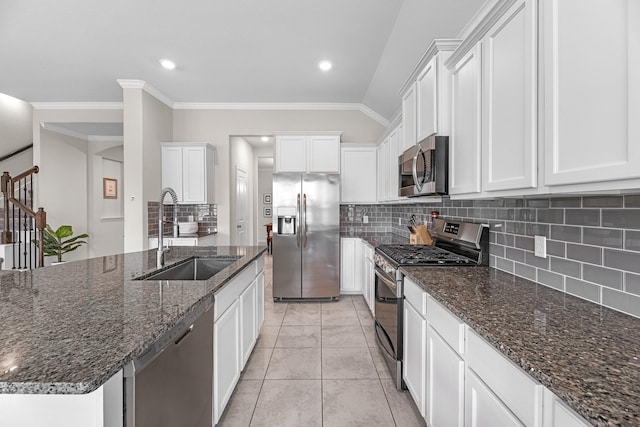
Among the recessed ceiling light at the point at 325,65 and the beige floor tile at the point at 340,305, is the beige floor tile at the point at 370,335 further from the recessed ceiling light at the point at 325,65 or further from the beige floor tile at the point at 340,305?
the recessed ceiling light at the point at 325,65

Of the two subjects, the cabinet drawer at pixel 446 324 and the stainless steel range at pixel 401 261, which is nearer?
the cabinet drawer at pixel 446 324

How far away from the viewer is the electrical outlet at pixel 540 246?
5.36ft

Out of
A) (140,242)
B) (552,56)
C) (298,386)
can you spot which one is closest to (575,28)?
(552,56)

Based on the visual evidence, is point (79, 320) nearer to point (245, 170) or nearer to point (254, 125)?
point (254, 125)

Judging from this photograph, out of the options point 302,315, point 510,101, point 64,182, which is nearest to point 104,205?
point 64,182

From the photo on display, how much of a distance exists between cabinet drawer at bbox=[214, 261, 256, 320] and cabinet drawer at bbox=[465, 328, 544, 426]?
4.14ft

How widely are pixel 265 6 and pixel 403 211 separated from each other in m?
2.95

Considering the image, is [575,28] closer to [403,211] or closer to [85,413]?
[85,413]

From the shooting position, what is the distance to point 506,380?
1.00 m

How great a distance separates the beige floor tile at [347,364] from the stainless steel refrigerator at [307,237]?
146cm

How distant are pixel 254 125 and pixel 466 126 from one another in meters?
3.80

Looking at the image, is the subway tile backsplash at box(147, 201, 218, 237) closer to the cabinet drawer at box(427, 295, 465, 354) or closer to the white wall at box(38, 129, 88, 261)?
the white wall at box(38, 129, 88, 261)

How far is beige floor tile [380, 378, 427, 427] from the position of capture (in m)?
1.94

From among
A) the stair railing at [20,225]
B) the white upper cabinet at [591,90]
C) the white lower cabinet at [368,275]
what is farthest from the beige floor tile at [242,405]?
the stair railing at [20,225]
